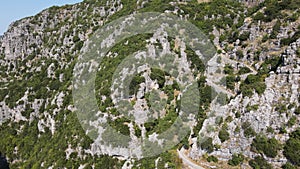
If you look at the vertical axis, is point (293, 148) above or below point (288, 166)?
above

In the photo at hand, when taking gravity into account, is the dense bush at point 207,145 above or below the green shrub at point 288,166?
above

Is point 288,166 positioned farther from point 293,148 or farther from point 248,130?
point 248,130

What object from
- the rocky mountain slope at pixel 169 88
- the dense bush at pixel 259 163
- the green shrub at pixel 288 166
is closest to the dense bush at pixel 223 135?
the rocky mountain slope at pixel 169 88

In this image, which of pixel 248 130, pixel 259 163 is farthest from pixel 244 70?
pixel 259 163

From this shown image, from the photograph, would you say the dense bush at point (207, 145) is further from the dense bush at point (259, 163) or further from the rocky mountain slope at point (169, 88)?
the dense bush at point (259, 163)

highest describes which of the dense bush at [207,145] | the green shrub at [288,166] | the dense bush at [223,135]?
the dense bush at [223,135]

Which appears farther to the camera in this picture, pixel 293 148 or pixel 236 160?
pixel 236 160

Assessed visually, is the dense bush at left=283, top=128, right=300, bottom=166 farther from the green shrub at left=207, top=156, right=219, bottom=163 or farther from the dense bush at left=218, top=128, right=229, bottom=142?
the green shrub at left=207, top=156, right=219, bottom=163

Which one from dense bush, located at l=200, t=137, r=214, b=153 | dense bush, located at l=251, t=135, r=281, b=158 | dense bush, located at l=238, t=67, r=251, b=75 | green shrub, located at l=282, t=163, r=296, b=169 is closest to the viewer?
green shrub, located at l=282, t=163, r=296, b=169

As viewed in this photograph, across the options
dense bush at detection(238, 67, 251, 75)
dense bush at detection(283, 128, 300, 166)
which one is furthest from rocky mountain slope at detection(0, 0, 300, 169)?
dense bush at detection(283, 128, 300, 166)
